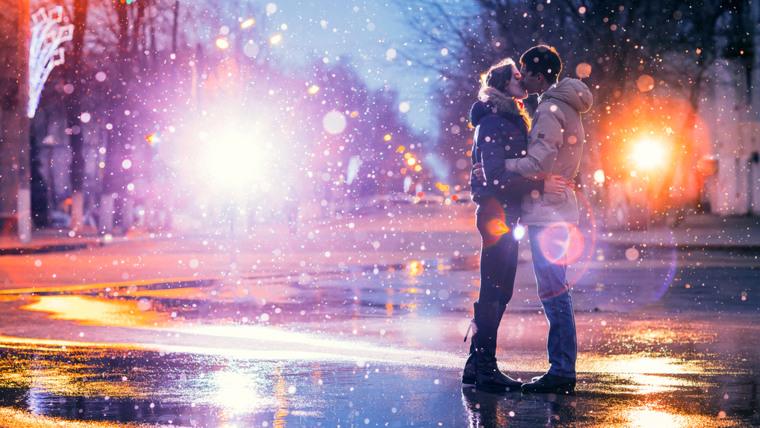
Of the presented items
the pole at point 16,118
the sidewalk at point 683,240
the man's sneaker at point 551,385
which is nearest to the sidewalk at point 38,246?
the pole at point 16,118

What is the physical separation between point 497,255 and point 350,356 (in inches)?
78.6

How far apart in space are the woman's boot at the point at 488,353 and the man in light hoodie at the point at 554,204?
0.15 metres

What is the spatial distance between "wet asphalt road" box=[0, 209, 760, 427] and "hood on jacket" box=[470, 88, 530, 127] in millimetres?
1698

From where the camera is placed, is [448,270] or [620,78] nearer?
[448,270]

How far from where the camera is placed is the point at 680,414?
16.8 ft

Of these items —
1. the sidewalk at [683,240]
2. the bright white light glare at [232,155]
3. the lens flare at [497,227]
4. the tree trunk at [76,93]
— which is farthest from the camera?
the tree trunk at [76,93]

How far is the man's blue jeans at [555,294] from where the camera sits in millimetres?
5809

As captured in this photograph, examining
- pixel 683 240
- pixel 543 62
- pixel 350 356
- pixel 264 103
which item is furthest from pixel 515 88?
pixel 264 103

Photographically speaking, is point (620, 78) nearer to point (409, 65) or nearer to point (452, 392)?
point (409, 65)

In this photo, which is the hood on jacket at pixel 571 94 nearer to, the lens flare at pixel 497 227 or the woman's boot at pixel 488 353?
the lens flare at pixel 497 227

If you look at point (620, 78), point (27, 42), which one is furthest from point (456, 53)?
point (27, 42)

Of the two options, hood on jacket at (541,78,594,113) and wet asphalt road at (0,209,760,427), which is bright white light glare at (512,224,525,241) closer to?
hood on jacket at (541,78,594,113)

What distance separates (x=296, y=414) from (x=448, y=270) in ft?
46.4

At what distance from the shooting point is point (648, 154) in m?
38.0
